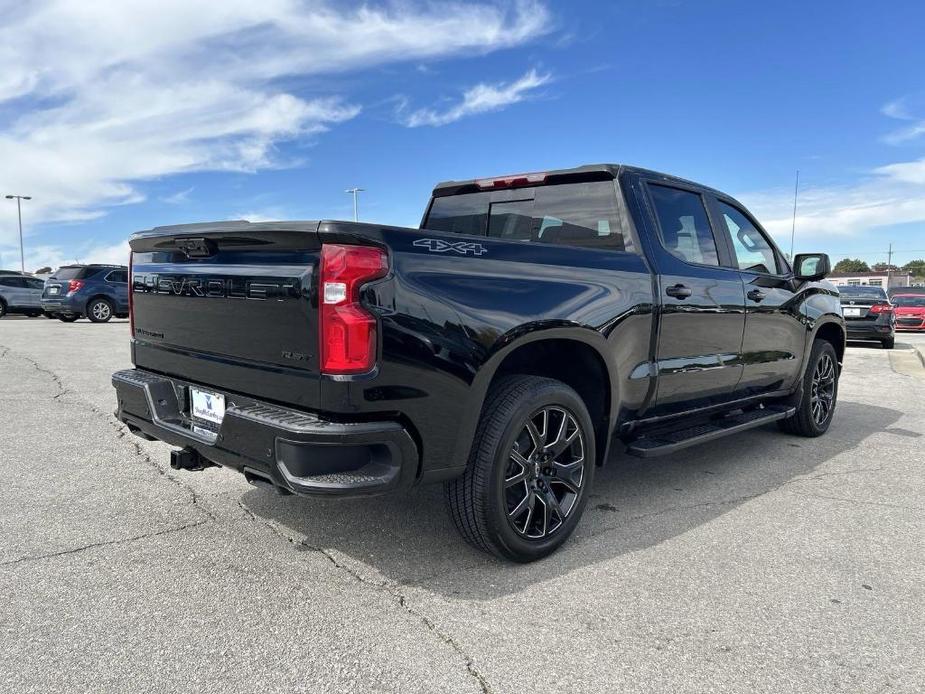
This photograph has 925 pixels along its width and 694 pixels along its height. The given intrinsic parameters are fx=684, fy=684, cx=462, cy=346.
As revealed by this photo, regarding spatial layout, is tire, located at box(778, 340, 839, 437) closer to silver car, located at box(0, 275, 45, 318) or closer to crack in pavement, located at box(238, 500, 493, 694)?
crack in pavement, located at box(238, 500, 493, 694)

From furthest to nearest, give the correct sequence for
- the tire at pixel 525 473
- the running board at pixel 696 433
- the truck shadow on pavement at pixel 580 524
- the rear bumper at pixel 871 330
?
the rear bumper at pixel 871 330 → the running board at pixel 696 433 → the truck shadow on pavement at pixel 580 524 → the tire at pixel 525 473

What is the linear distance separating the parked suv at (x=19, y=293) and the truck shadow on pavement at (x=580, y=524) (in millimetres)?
22934

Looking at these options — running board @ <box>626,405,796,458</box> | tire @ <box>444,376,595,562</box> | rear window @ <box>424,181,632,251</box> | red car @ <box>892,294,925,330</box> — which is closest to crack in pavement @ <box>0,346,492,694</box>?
tire @ <box>444,376,595,562</box>

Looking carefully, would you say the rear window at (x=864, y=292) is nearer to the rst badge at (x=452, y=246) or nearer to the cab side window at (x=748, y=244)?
the cab side window at (x=748, y=244)

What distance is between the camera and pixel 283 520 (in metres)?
3.60

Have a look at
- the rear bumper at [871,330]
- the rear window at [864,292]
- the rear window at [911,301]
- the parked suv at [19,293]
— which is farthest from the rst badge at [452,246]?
the parked suv at [19,293]

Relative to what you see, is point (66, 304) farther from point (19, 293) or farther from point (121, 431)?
point (121, 431)

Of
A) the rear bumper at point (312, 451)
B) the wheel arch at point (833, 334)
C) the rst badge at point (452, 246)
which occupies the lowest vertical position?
the rear bumper at point (312, 451)

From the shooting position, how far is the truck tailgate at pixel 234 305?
2.60 metres

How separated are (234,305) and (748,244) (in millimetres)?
3624

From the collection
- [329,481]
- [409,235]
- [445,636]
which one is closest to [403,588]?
[445,636]

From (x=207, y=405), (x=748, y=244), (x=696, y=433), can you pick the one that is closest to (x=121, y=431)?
(x=207, y=405)

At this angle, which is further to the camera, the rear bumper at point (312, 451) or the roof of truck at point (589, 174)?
the roof of truck at point (589, 174)

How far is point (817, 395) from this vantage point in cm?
575
